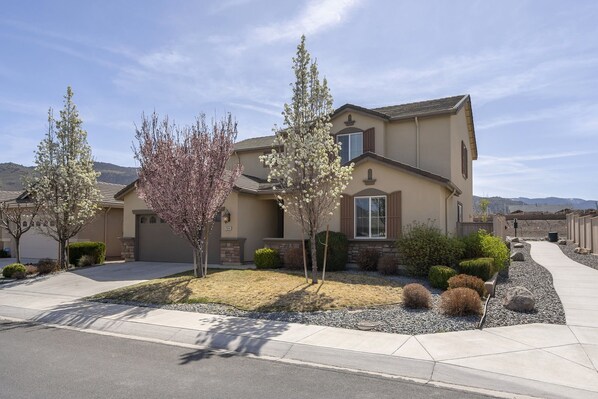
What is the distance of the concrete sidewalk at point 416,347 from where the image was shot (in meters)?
6.21

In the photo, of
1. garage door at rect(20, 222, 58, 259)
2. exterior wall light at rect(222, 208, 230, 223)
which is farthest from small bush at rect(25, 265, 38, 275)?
exterior wall light at rect(222, 208, 230, 223)

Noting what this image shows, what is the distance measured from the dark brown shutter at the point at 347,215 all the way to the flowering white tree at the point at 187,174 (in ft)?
15.8

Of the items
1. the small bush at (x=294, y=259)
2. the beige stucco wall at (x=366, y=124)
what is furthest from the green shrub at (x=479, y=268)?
the beige stucco wall at (x=366, y=124)

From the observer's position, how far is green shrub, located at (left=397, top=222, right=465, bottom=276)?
14.4 m

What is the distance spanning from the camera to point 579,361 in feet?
22.4

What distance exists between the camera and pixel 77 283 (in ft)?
50.8

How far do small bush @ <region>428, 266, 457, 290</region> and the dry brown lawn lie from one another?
100 centimetres

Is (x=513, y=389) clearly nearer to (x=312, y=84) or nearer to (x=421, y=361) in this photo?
(x=421, y=361)

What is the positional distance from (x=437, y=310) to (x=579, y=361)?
3.52 metres

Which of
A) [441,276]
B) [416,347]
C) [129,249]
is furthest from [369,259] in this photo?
[129,249]

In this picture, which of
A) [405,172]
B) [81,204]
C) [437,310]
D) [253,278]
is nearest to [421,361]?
[437,310]

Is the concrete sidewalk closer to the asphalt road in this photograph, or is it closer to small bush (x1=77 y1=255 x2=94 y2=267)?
the asphalt road

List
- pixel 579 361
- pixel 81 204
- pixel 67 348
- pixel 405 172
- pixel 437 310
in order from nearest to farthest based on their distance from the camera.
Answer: pixel 579 361, pixel 67 348, pixel 437 310, pixel 405 172, pixel 81 204

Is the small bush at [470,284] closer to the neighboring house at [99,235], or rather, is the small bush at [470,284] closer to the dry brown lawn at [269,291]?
the dry brown lawn at [269,291]
